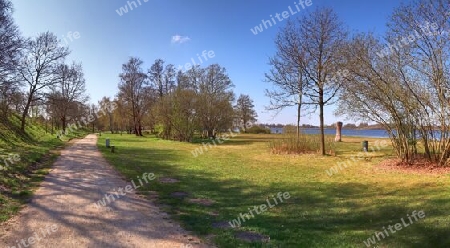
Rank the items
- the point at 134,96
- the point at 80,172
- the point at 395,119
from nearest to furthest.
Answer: the point at 80,172
the point at 395,119
the point at 134,96

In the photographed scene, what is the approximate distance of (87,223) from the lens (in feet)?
19.3

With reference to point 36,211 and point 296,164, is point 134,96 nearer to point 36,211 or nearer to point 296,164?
point 296,164

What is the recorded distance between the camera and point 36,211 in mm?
6684

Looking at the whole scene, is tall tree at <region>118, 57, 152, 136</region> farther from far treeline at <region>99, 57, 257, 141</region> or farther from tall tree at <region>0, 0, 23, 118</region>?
tall tree at <region>0, 0, 23, 118</region>

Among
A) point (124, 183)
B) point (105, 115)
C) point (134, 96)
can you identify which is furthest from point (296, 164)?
point (105, 115)

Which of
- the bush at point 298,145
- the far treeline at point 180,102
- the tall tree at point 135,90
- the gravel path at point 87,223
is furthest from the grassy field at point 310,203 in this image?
the tall tree at point 135,90

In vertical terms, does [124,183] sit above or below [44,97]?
below

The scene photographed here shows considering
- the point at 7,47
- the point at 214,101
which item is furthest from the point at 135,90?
the point at 7,47

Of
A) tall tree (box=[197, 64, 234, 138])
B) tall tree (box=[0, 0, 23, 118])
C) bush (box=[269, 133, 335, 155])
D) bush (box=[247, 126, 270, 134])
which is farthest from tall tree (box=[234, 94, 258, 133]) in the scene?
tall tree (box=[0, 0, 23, 118])

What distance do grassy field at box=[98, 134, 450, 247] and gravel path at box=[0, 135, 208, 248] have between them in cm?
54

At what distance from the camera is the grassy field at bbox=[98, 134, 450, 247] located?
18.3 ft

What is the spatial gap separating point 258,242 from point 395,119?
1133 cm

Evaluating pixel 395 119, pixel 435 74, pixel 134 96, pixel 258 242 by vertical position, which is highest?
pixel 134 96

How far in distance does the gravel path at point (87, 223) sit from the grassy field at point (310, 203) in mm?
536
